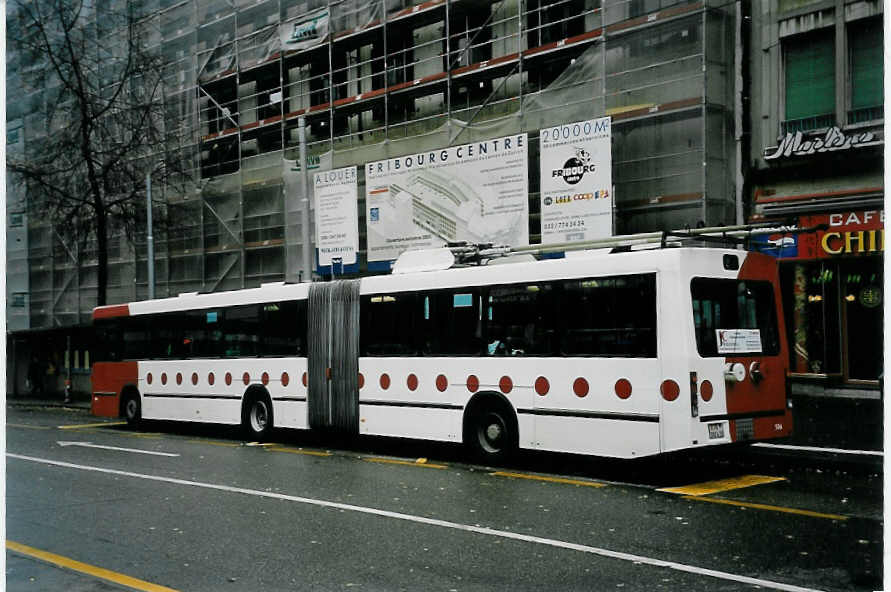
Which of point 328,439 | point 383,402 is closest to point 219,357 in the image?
point 328,439

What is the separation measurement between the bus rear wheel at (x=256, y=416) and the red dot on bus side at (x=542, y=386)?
6.34 metres

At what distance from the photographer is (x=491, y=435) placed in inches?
527

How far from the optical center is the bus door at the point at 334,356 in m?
15.6

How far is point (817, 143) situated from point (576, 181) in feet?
16.9

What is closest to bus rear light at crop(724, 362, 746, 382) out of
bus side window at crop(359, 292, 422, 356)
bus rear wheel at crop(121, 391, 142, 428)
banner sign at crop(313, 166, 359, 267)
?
bus side window at crop(359, 292, 422, 356)

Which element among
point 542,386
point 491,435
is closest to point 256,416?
point 491,435

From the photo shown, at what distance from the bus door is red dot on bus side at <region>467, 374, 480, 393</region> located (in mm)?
2525

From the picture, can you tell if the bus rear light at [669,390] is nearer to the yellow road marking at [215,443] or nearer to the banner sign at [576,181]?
the yellow road marking at [215,443]

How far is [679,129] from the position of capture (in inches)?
812

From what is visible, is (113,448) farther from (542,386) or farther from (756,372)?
(756,372)

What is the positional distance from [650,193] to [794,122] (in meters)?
3.23

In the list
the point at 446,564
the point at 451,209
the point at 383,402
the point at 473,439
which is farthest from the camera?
the point at 451,209

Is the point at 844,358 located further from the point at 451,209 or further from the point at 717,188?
the point at 451,209

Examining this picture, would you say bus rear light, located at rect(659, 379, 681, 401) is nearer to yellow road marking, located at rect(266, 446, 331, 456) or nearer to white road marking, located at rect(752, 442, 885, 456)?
white road marking, located at rect(752, 442, 885, 456)
